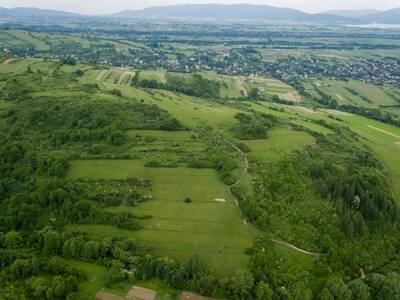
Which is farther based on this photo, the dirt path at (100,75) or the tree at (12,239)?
the dirt path at (100,75)

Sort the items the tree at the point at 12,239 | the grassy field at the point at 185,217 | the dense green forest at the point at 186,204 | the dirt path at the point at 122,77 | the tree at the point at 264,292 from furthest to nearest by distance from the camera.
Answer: the dirt path at the point at 122,77 → the tree at the point at 12,239 → the grassy field at the point at 185,217 → the dense green forest at the point at 186,204 → the tree at the point at 264,292

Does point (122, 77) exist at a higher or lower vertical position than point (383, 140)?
higher

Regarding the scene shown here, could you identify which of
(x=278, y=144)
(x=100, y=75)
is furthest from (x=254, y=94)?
(x=278, y=144)

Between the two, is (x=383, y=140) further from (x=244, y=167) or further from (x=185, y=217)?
(x=185, y=217)

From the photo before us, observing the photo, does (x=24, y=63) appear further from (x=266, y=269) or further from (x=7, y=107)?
(x=266, y=269)

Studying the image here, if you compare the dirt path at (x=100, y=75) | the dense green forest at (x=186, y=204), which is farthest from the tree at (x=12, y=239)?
the dirt path at (x=100, y=75)

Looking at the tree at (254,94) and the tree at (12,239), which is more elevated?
the tree at (12,239)

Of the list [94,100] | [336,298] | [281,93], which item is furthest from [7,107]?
[281,93]

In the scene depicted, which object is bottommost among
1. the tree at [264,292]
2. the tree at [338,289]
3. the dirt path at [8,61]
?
the tree at [338,289]

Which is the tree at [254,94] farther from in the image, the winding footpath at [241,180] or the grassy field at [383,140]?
the winding footpath at [241,180]

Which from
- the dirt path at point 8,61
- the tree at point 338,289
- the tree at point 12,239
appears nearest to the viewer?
the tree at point 338,289
